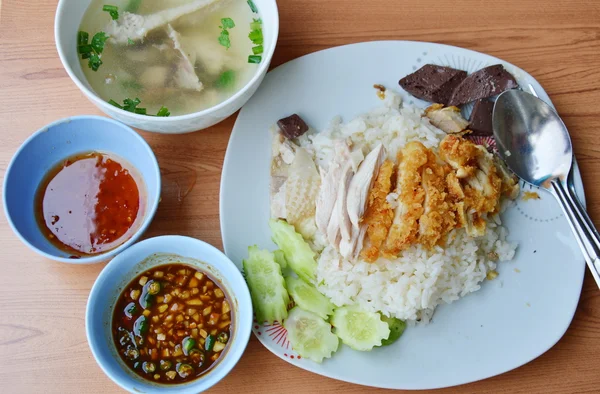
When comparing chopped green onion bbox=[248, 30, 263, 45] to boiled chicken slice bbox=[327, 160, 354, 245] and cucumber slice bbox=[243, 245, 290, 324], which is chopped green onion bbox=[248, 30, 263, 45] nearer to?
boiled chicken slice bbox=[327, 160, 354, 245]

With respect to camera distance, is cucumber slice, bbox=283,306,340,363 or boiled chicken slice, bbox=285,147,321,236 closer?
cucumber slice, bbox=283,306,340,363

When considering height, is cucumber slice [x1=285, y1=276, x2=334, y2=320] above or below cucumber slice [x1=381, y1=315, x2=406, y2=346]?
above

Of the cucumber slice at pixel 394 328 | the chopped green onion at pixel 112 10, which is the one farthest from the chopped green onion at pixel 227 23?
the cucumber slice at pixel 394 328

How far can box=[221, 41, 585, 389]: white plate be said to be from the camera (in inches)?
104

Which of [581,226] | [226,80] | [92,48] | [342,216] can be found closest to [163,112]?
[226,80]

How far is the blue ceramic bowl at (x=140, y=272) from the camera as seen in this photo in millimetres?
2402

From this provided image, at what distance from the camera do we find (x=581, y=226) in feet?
8.87

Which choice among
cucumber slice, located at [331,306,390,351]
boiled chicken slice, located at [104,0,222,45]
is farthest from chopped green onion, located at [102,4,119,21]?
cucumber slice, located at [331,306,390,351]

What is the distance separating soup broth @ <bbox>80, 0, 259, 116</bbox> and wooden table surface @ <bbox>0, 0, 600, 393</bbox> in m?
0.28

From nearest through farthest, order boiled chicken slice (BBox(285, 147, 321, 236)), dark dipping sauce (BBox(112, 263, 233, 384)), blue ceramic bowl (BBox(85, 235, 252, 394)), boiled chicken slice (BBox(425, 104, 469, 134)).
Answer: blue ceramic bowl (BBox(85, 235, 252, 394))
dark dipping sauce (BBox(112, 263, 233, 384))
boiled chicken slice (BBox(285, 147, 321, 236))
boiled chicken slice (BBox(425, 104, 469, 134))

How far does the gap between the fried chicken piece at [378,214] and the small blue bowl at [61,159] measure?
961 mm

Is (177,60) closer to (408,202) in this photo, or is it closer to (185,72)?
(185,72)

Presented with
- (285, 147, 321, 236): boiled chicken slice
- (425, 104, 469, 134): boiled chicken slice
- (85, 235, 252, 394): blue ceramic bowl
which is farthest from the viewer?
(425, 104, 469, 134): boiled chicken slice

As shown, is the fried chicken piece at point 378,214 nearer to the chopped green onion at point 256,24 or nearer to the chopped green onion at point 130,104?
the chopped green onion at point 256,24
